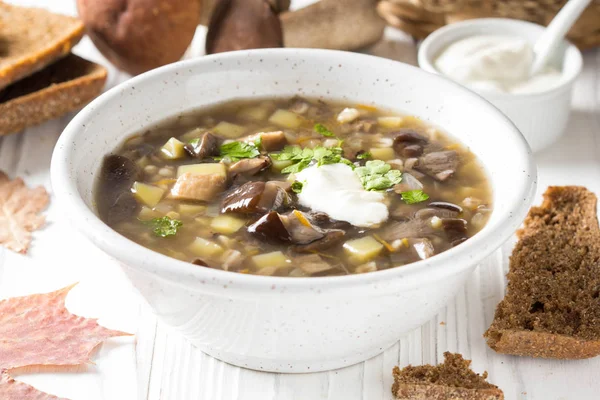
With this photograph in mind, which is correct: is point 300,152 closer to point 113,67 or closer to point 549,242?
point 549,242

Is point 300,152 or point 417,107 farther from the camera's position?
point 417,107

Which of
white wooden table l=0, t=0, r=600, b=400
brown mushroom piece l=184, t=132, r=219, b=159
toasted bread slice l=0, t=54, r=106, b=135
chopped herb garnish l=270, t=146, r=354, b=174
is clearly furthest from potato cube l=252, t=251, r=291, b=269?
toasted bread slice l=0, t=54, r=106, b=135

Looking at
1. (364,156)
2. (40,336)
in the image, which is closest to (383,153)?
(364,156)

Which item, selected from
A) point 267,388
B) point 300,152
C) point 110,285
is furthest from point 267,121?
point 267,388

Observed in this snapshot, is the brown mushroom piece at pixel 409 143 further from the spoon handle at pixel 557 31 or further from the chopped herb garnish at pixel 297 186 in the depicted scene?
the spoon handle at pixel 557 31

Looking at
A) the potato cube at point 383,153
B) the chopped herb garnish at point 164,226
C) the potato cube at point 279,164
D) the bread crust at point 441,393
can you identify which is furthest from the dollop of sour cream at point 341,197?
the bread crust at point 441,393
